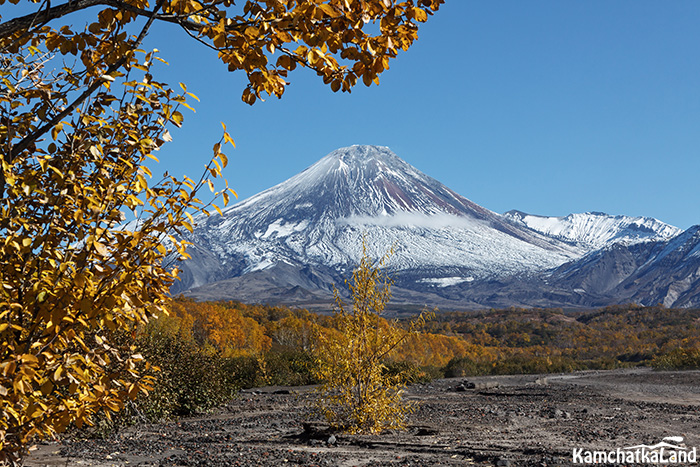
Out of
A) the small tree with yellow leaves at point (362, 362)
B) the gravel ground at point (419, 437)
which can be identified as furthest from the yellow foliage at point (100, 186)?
the small tree with yellow leaves at point (362, 362)

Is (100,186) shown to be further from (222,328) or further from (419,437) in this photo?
(222,328)

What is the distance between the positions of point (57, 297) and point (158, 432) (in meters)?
7.08

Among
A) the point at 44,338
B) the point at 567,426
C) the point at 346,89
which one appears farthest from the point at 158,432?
the point at 346,89

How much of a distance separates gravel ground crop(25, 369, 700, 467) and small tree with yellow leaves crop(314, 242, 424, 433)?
330 millimetres

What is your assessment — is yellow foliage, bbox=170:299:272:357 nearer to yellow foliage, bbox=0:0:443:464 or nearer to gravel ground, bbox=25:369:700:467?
gravel ground, bbox=25:369:700:467

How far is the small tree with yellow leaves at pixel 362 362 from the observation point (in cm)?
755

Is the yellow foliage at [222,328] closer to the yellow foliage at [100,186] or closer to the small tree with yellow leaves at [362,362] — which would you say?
the small tree with yellow leaves at [362,362]

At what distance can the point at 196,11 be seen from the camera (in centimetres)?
216

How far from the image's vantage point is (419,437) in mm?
7285

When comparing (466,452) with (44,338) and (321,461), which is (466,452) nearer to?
(321,461)

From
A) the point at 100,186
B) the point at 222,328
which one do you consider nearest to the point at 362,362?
the point at 100,186

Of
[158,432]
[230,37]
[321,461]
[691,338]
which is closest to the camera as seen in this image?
[230,37]

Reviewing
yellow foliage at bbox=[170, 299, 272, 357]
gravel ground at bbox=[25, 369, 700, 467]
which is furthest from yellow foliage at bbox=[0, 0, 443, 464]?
yellow foliage at bbox=[170, 299, 272, 357]

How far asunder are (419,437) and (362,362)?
121 cm
